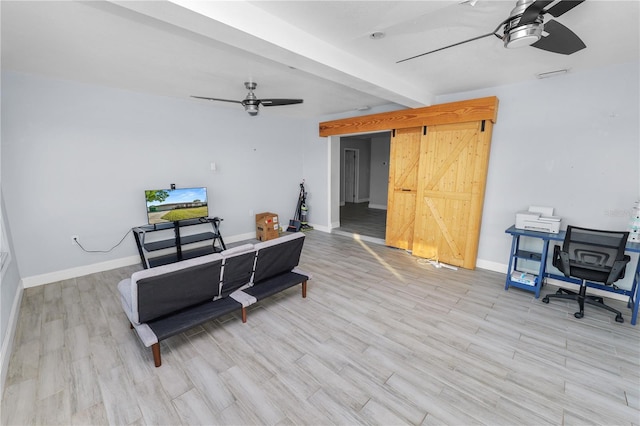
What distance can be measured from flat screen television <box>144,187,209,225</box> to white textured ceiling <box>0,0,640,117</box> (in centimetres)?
161

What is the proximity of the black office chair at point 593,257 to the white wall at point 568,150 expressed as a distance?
757mm

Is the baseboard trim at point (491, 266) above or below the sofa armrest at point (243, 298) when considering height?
below

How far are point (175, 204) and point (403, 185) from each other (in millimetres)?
4062

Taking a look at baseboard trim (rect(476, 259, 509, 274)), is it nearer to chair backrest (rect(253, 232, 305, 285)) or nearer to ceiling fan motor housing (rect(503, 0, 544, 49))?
chair backrest (rect(253, 232, 305, 285))

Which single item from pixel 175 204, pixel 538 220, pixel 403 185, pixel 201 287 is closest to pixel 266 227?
pixel 175 204

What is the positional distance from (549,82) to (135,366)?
218 inches

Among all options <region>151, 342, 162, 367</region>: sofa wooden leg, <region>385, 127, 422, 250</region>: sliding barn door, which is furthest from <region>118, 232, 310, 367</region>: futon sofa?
<region>385, 127, 422, 250</region>: sliding barn door

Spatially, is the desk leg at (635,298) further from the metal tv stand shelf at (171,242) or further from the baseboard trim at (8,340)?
the baseboard trim at (8,340)

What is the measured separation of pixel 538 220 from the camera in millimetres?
3326

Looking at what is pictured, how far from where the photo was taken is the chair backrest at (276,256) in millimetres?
2783

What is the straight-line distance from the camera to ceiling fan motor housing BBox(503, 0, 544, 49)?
163cm

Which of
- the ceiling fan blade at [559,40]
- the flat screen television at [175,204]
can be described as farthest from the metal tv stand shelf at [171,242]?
the ceiling fan blade at [559,40]

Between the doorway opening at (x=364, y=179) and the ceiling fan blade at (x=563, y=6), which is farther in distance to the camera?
the doorway opening at (x=364, y=179)

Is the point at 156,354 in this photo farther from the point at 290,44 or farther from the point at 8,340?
the point at 290,44
